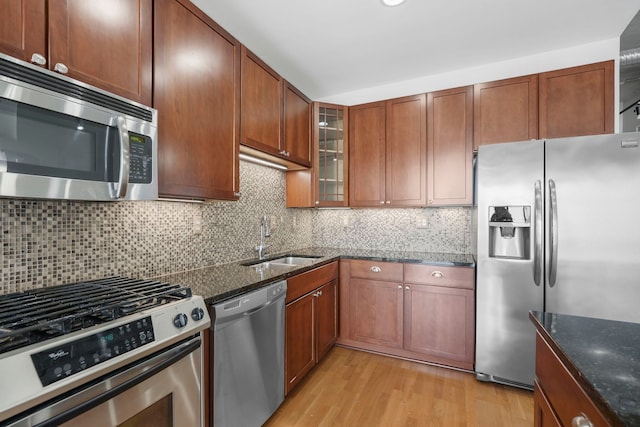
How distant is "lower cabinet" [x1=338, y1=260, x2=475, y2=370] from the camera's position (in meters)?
2.42

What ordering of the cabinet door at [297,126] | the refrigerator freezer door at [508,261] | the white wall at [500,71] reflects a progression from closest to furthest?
the refrigerator freezer door at [508,261] < the white wall at [500,71] < the cabinet door at [297,126]

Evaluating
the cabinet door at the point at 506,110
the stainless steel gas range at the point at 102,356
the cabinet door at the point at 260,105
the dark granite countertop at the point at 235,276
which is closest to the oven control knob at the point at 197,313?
the stainless steel gas range at the point at 102,356

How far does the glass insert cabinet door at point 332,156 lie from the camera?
307cm

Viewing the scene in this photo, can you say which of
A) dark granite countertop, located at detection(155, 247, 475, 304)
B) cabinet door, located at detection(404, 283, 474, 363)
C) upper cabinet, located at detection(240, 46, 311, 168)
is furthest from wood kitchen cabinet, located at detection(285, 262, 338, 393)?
upper cabinet, located at detection(240, 46, 311, 168)

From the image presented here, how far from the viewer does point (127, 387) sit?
945mm

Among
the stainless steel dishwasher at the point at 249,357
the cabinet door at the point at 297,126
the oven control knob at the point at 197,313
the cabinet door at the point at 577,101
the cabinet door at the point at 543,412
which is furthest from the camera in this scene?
the cabinet door at the point at 297,126

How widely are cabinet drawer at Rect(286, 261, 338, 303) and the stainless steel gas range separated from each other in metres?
0.83

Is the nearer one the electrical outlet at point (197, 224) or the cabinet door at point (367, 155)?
the electrical outlet at point (197, 224)

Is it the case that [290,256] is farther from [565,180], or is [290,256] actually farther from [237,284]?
[565,180]

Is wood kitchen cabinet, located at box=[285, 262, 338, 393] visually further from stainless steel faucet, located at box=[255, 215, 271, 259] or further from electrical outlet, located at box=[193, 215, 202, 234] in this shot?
electrical outlet, located at box=[193, 215, 202, 234]

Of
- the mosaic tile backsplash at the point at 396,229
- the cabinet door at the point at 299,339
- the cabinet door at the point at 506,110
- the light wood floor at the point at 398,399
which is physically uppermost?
the cabinet door at the point at 506,110

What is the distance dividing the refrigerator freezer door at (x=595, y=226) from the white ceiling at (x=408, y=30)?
910mm

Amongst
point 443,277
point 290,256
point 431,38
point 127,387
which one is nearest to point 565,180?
point 443,277

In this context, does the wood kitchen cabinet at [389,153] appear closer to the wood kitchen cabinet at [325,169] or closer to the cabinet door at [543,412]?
the wood kitchen cabinet at [325,169]
